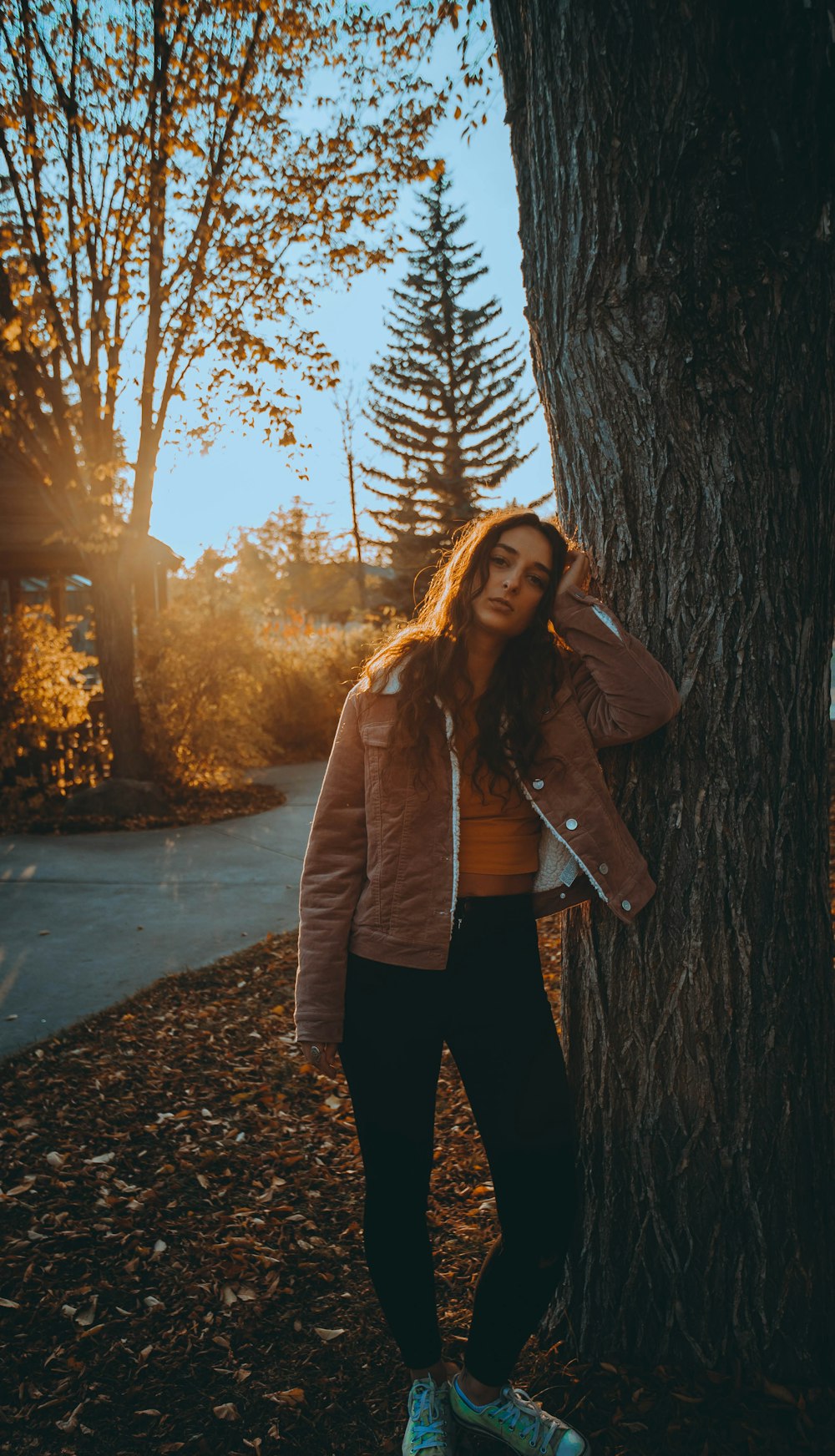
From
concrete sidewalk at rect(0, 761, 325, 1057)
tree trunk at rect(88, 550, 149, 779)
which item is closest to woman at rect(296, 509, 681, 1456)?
concrete sidewalk at rect(0, 761, 325, 1057)

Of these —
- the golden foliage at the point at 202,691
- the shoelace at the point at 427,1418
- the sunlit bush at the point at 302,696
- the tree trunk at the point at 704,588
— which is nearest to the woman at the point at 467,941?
the shoelace at the point at 427,1418

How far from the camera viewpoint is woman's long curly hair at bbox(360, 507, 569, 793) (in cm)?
216

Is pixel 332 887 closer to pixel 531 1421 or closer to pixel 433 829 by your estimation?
pixel 433 829

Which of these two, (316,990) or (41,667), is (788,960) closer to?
(316,990)

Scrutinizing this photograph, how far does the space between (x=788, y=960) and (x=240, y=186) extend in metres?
9.49

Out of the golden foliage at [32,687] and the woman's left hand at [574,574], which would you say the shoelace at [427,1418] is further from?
the golden foliage at [32,687]

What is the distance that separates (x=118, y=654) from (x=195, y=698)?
1.11m

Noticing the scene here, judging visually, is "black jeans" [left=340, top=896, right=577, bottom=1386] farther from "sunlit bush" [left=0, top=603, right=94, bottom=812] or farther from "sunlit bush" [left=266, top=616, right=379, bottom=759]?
"sunlit bush" [left=266, top=616, right=379, bottom=759]

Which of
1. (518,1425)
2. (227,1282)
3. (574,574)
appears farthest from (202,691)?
(518,1425)

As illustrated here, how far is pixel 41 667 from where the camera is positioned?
944 cm

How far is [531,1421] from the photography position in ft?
6.90

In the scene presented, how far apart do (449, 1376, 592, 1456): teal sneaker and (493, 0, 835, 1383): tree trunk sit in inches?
12.0

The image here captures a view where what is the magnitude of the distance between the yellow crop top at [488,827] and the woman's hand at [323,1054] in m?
0.51

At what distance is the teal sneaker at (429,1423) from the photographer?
2.07 m
